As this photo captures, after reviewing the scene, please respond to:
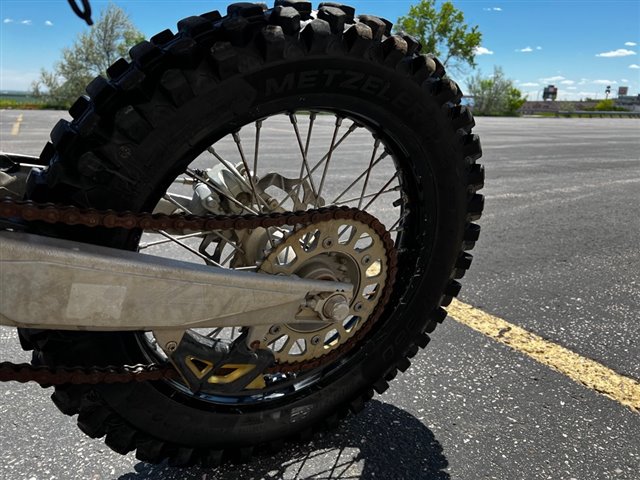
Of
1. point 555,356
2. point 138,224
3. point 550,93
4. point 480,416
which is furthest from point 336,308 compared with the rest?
point 550,93

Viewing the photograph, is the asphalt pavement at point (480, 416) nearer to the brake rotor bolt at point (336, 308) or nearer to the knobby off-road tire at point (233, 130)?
the knobby off-road tire at point (233, 130)

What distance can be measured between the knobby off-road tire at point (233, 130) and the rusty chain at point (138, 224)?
0.05m

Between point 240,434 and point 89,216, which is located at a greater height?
point 89,216

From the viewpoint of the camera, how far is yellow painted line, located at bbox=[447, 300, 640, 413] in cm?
239

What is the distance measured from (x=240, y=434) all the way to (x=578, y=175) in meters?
7.88

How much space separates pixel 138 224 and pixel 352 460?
1.12 m

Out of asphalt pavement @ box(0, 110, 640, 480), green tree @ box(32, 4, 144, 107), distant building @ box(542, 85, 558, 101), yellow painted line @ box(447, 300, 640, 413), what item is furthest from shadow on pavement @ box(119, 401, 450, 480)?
distant building @ box(542, 85, 558, 101)

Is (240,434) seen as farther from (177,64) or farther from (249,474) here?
(177,64)

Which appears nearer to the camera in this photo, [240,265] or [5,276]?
[5,276]

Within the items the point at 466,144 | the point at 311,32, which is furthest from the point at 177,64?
the point at 466,144

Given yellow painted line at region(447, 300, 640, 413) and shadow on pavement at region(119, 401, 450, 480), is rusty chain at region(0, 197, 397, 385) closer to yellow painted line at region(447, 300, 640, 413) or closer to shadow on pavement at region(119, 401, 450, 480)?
shadow on pavement at region(119, 401, 450, 480)

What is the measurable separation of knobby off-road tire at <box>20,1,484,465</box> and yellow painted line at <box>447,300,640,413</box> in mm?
828

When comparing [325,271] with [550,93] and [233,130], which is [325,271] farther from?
[550,93]

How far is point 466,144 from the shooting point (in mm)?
1982
